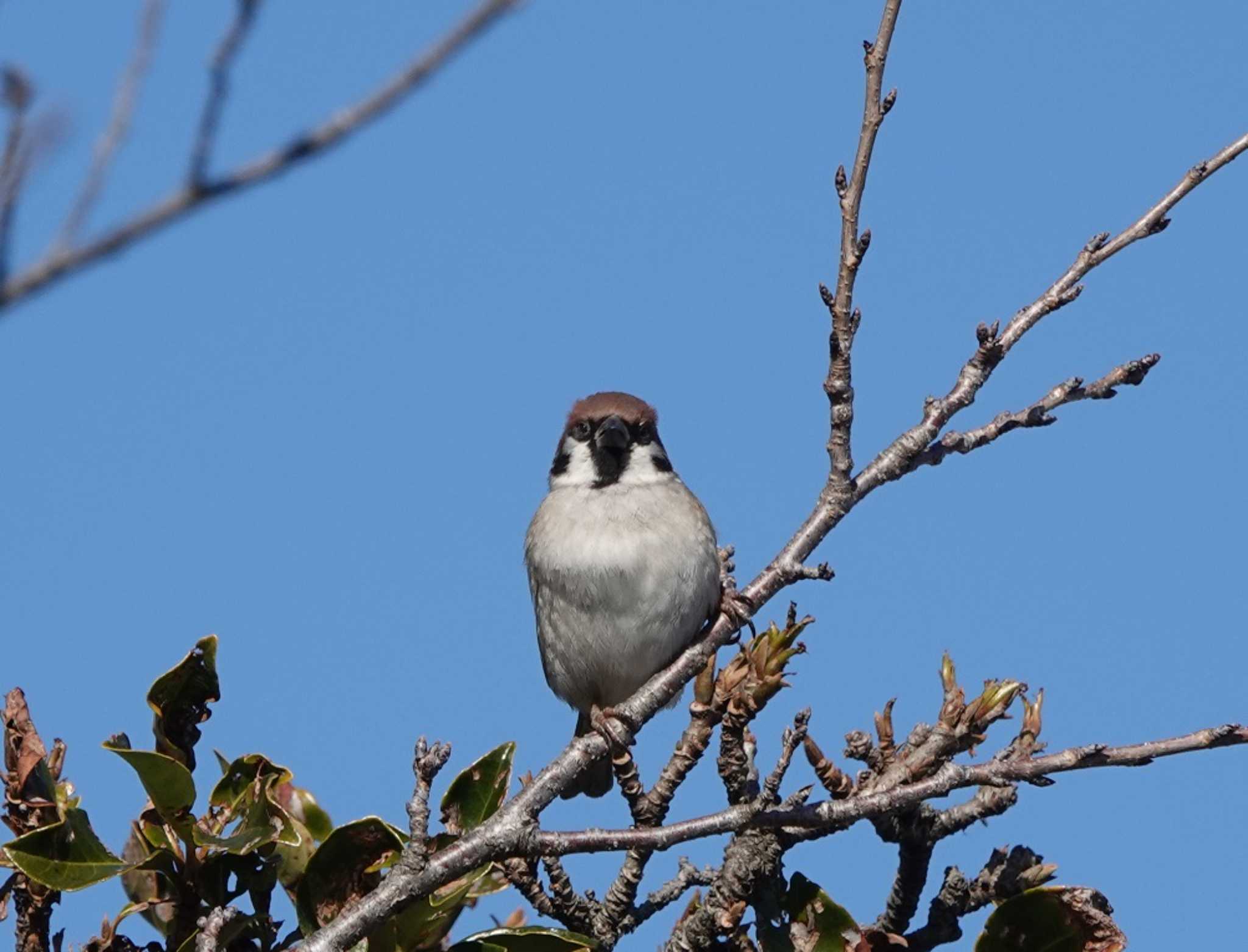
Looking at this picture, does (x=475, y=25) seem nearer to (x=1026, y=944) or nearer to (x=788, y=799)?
(x=788, y=799)

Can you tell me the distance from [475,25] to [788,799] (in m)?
2.08

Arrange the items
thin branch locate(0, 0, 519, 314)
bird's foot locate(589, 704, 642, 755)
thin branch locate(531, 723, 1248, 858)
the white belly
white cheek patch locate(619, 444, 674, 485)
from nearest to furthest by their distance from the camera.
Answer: thin branch locate(0, 0, 519, 314) → thin branch locate(531, 723, 1248, 858) → bird's foot locate(589, 704, 642, 755) → the white belly → white cheek patch locate(619, 444, 674, 485)

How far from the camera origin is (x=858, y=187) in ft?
10.5

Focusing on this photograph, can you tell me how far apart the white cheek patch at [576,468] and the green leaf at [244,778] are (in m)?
2.40

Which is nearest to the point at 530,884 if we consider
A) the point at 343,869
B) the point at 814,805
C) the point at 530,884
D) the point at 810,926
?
the point at 530,884

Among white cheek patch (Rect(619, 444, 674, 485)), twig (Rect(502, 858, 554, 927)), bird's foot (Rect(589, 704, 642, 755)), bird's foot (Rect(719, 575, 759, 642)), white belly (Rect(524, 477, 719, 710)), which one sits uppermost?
white cheek patch (Rect(619, 444, 674, 485))

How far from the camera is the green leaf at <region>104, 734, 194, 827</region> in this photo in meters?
3.16

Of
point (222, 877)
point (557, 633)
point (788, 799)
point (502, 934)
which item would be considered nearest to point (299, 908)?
point (222, 877)

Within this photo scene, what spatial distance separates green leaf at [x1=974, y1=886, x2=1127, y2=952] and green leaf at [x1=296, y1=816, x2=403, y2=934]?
1131mm

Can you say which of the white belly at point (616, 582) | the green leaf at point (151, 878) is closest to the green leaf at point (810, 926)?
the green leaf at point (151, 878)

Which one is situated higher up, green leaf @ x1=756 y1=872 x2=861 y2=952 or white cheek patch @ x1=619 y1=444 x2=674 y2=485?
white cheek patch @ x1=619 y1=444 x2=674 y2=485

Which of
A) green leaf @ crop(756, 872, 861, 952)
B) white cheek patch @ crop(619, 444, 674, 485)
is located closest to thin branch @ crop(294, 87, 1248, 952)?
green leaf @ crop(756, 872, 861, 952)

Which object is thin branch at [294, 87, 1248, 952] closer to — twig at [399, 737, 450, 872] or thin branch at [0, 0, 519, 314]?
twig at [399, 737, 450, 872]

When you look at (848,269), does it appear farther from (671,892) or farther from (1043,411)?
(671,892)
